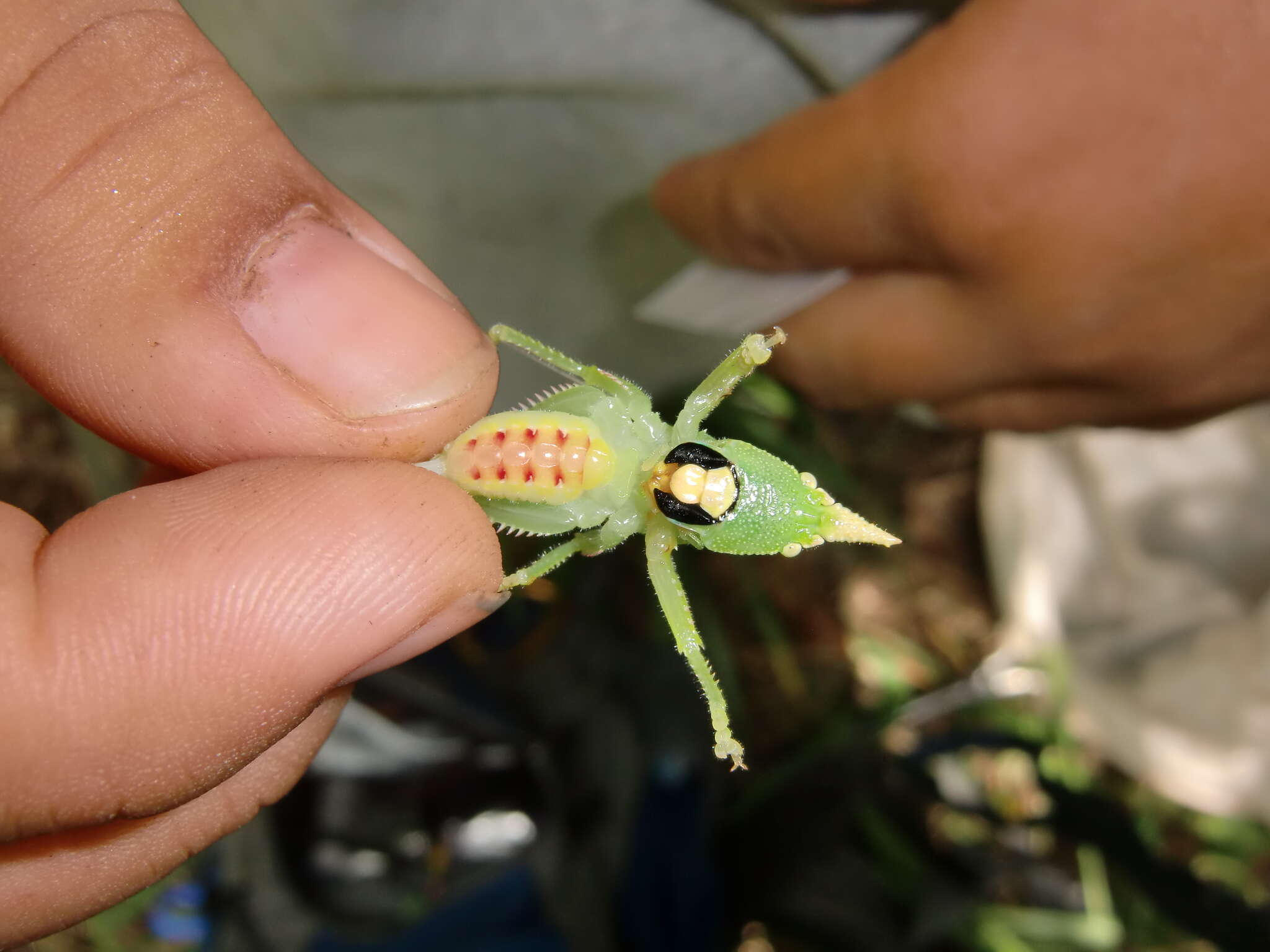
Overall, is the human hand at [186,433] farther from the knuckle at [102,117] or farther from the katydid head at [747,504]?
the katydid head at [747,504]

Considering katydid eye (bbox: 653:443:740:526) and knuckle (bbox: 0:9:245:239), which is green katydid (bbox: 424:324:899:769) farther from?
knuckle (bbox: 0:9:245:239)

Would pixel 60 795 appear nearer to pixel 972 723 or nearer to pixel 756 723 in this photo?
pixel 756 723

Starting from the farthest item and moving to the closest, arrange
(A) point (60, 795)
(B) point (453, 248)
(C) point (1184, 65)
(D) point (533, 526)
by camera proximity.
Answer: (B) point (453, 248)
(D) point (533, 526)
(C) point (1184, 65)
(A) point (60, 795)

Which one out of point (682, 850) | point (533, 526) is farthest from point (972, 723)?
point (533, 526)

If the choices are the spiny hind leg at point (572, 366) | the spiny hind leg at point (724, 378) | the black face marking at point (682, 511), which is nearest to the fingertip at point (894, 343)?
the spiny hind leg at point (724, 378)

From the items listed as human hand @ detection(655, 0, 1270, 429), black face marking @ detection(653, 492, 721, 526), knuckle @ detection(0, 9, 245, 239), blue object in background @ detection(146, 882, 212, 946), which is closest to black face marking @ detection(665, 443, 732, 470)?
black face marking @ detection(653, 492, 721, 526)

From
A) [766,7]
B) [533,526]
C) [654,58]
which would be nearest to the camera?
[533,526]
